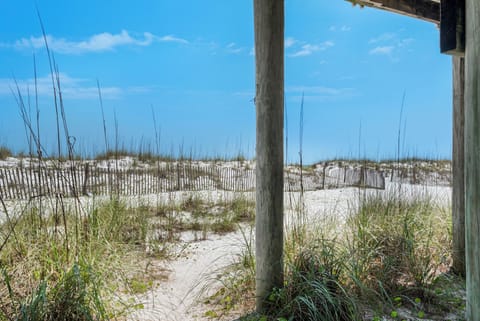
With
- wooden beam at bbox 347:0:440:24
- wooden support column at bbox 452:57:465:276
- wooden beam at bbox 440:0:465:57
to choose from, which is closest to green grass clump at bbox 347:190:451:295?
wooden support column at bbox 452:57:465:276

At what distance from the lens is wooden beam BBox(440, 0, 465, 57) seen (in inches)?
74.5

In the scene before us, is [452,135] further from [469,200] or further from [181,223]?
[181,223]

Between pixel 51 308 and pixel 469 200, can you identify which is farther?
pixel 51 308

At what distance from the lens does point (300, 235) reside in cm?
295

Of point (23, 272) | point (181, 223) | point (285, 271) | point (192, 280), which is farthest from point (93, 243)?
point (181, 223)

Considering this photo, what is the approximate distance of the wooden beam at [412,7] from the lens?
380 cm

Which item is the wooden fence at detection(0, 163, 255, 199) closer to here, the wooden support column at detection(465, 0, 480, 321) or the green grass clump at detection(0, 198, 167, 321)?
the green grass clump at detection(0, 198, 167, 321)

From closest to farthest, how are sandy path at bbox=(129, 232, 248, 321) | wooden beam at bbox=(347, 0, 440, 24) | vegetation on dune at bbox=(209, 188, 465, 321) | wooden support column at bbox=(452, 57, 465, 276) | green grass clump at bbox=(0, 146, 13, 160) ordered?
vegetation on dune at bbox=(209, 188, 465, 321) < sandy path at bbox=(129, 232, 248, 321) < wooden support column at bbox=(452, 57, 465, 276) < wooden beam at bbox=(347, 0, 440, 24) < green grass clump at bbox=(0, 146, 13, 160)

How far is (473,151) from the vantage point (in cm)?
164

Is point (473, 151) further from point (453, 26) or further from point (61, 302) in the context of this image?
point (61, 302)

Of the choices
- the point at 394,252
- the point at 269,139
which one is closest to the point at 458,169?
the point at 394,252

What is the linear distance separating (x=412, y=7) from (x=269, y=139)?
118 inches

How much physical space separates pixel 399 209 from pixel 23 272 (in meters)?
3.88

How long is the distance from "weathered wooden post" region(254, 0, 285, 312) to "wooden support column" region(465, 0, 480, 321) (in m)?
1.04
